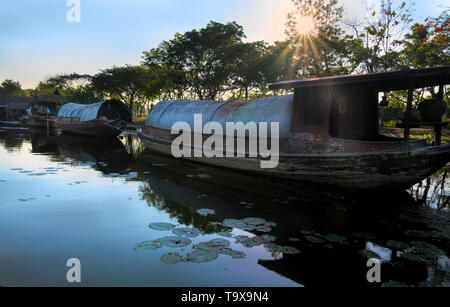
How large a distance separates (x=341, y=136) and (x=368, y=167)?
7.21ft

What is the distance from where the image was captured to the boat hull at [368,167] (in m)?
5.55

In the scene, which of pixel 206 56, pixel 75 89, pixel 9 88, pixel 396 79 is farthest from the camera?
pixel 9 88

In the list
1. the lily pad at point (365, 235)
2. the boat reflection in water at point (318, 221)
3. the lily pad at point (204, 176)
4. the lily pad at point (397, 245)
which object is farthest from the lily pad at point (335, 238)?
the lily pad at point (204, 176)

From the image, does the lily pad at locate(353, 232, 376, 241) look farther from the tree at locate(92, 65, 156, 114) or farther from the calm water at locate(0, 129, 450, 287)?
the tree at locate(92, 65, 156, 114)

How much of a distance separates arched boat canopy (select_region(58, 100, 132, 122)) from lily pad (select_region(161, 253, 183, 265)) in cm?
1789

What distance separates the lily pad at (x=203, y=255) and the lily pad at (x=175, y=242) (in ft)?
0.93

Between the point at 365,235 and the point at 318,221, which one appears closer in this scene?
the point at 365,235

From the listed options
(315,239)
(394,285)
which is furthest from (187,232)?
(394,285)

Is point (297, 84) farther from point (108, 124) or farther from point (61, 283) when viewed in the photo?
point (108, 124)

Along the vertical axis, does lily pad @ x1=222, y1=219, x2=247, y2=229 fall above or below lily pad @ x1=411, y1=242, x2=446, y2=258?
above

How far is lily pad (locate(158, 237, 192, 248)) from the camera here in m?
3.76

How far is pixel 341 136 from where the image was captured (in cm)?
784

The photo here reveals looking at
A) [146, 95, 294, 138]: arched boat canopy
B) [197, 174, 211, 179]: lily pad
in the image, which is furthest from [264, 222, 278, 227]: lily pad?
[197, 174, 211, 179]: lily pad

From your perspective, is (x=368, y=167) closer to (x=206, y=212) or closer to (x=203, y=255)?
(x=206, y=212)
